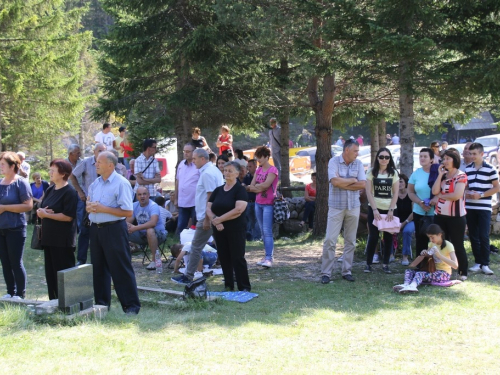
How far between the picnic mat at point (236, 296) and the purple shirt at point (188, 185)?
105 inches

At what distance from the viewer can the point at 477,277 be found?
8.41m

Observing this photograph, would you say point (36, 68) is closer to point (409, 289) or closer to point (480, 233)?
point (480, 233)

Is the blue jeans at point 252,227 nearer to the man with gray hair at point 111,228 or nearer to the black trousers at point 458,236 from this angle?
the black trousers at point 458,236

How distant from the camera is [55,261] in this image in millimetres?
6867

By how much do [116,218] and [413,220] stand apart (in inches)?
202

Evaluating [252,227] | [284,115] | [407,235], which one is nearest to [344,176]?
[407,235]

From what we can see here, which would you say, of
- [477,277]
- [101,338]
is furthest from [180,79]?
[101,338]

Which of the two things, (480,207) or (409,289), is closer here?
(409,289)

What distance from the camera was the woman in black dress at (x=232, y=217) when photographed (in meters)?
7.51

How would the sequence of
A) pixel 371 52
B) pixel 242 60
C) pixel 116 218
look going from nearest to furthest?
pixel 116 218 → pixel 371 52 → pixel 242 60

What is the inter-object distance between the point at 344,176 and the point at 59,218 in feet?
12.8

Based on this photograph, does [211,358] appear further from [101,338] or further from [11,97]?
[11,97]

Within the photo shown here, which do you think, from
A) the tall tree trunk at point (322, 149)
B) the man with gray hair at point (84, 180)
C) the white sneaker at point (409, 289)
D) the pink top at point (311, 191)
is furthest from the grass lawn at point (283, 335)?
the pink top at point (311, 191)

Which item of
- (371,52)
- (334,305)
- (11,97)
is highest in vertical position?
(11,97)
